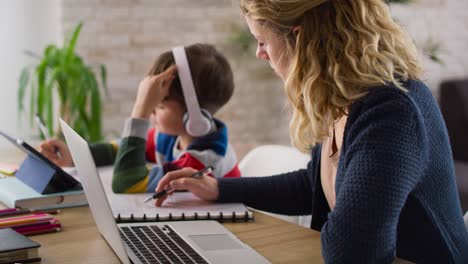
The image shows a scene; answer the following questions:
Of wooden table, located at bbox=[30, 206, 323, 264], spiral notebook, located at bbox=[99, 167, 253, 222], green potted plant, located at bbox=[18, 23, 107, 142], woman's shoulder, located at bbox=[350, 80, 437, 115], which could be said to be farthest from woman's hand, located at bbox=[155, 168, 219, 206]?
green potted plant, located at bbox=[18, 23, 107, 142]

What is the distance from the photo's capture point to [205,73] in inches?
84.0

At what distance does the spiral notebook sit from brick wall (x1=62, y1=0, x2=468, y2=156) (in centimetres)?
259

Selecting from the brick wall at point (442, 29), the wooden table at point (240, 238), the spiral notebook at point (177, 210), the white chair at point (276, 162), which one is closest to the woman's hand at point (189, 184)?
the spiral notebook at point (177, 210)

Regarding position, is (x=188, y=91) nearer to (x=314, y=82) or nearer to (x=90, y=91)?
(x=314, y=82)

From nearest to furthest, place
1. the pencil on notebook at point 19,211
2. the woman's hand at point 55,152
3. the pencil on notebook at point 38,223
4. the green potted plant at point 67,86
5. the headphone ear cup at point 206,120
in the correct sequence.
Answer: the pencil on notebook at point 38,223, the pencil on notebook at point 19,211, the headphone ear cup at point 206,120, the woman's hand at point 55,152, the green potted plant at point 67,86

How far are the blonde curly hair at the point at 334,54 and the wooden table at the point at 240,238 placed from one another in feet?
0.67

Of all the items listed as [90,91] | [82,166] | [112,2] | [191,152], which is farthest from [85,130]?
[82,166]

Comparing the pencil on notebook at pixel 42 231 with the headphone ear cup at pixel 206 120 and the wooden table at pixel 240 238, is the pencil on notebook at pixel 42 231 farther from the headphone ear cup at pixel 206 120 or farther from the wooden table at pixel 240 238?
the headphone ear cup at pixel 206 120

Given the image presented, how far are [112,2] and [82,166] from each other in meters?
3.15

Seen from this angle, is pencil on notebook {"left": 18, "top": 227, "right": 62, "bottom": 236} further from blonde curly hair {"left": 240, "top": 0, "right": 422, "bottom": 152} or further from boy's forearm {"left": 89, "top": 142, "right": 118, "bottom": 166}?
boy's forearm {"left": 89, "top": 142, "right": 118, "bottom": 166}

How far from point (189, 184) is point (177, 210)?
0.27 ft

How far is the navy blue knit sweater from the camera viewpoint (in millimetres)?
1188

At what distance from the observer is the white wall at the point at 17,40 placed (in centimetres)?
407

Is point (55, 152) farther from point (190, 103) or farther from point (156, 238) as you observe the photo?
point (156, 238)
